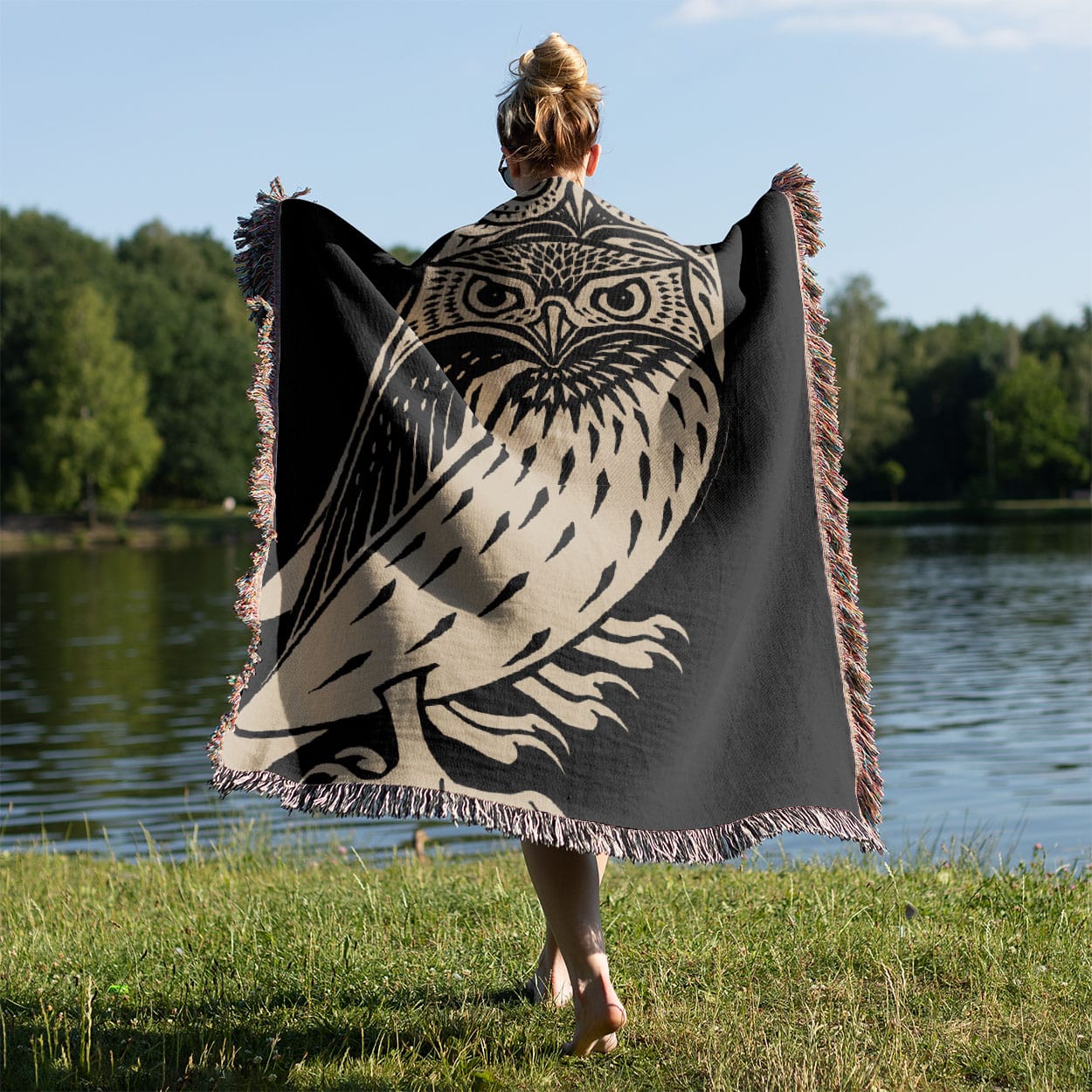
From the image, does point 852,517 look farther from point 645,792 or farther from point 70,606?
point 645,792

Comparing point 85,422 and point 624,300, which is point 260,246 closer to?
point 624,300

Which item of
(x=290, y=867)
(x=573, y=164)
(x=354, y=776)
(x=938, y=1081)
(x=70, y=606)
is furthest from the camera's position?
(x=70, y=606)

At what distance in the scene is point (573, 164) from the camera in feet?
10.3

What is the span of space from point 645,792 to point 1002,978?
107 cm

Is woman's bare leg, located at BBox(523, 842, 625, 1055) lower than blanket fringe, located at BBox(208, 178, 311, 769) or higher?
lower

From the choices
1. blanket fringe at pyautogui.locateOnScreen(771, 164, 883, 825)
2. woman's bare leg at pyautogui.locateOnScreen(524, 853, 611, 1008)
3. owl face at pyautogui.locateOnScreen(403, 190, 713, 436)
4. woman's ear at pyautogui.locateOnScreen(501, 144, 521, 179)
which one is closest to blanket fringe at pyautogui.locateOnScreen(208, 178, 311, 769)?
owl face at pyautogui.locateOnScreen(403, 190, 713, 436)

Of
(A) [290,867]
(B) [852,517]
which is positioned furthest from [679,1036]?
(B) [852,517]

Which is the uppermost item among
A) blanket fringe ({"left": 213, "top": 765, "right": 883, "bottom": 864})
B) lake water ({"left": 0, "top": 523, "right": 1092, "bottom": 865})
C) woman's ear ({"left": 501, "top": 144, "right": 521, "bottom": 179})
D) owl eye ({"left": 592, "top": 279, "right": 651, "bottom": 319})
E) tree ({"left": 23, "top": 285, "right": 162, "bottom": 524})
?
tree ({"left": 23, "top": 285, "right": 162, "bottom": 524})

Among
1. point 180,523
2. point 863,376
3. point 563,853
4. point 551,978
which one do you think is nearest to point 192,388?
point 180,523

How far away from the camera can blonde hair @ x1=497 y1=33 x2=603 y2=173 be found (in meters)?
3.07

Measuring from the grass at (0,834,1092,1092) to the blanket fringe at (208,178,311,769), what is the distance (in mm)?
681

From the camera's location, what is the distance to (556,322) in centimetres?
308

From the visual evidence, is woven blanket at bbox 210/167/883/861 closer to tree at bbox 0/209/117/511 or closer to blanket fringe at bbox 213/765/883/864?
blanket fringe at bbox 213/765/883/864

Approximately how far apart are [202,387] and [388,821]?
5114cm
